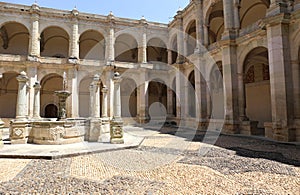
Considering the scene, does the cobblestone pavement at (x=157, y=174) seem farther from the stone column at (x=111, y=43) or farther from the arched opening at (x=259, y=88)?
the stone column at (x=111, y=43)

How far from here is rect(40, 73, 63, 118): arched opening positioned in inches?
918

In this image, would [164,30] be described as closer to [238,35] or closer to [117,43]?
[117,43]

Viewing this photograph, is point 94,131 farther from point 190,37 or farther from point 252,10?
point 252,10

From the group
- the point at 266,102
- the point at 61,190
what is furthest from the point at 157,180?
the point at 266,102

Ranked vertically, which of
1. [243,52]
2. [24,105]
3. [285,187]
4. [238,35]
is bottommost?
[285,187]

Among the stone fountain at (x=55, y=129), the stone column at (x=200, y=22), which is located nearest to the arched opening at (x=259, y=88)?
the stone column at (x=200, y=22)

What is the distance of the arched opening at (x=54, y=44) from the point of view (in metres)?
23.8

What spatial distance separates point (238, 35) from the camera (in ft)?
46.2

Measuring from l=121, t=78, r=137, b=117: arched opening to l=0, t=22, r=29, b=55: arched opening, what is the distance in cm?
1243

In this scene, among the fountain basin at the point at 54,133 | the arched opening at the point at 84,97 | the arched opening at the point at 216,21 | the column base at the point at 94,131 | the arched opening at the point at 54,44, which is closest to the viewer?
the fountain basin at the point at 54,133

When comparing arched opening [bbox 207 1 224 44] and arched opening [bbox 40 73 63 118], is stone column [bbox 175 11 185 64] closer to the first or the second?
arched opening [bbox 207 1 224 44]

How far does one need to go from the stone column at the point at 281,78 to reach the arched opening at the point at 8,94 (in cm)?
2383

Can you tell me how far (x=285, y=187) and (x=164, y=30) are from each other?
2194cm

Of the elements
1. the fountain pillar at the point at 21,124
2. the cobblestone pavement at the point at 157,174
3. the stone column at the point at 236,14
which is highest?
the stone column at the point at 236,14
